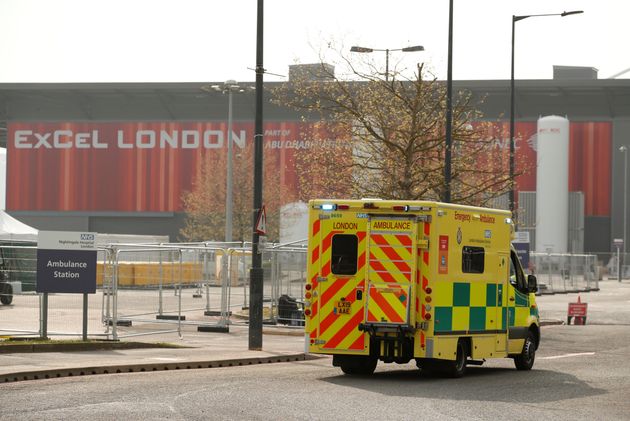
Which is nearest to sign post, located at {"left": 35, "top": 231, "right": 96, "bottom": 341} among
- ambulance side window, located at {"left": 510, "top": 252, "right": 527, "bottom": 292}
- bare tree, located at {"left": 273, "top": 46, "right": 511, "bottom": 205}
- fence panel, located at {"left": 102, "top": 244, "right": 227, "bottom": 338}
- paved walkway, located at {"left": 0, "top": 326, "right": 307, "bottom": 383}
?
paved walkway, located at {"left": 0, "top": 326, "right": 307, "bottom": 383}

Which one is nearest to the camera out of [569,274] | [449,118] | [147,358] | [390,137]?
[147,358]

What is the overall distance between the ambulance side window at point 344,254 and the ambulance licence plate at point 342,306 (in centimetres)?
42

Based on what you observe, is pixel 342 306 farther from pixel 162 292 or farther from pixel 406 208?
pixel 162 292

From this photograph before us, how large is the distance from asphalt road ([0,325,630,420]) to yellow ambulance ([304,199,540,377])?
505 millimetres

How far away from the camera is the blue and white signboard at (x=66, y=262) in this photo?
2280 centimetres

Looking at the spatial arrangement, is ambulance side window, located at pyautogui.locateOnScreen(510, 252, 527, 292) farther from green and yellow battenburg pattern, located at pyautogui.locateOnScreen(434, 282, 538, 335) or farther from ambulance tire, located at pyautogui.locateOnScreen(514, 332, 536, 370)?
ambulance tire, located at pyautogui.locateOnScreen(514, 332, 536, 370)

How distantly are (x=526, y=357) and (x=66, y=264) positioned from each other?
843 cm

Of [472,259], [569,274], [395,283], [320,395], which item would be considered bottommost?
[320,395]

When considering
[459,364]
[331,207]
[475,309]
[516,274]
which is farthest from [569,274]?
[331,207]

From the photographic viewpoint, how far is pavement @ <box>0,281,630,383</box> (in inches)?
693

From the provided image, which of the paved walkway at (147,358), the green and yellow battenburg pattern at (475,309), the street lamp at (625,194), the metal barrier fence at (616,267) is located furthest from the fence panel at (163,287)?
the street lamp at (625,194)

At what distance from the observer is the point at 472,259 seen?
19.0m

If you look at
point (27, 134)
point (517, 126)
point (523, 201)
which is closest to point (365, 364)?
point (523, 201)

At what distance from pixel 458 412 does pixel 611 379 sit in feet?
19.9
